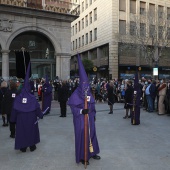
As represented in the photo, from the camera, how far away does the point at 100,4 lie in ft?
124

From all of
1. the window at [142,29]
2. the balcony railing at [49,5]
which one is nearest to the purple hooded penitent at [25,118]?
the balcony railing at [49,5]

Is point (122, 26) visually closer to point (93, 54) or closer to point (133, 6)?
point (133, 6)

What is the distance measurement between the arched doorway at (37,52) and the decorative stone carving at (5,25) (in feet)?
4.70

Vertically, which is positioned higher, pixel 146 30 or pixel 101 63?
pixel 146 30

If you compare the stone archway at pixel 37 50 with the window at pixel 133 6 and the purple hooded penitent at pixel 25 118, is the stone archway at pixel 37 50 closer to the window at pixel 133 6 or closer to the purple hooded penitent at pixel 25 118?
the purple hooded penitent at pixel 25 118

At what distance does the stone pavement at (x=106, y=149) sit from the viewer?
17.5ft

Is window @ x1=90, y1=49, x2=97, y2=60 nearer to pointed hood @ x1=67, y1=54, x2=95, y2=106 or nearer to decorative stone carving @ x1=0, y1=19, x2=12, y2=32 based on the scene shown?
decorative stone carving @ x1=0, y1=19, x2=12, y2=32

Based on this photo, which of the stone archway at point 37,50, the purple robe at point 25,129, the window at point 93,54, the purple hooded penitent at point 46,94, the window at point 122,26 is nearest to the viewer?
the purple robe at point 25,129

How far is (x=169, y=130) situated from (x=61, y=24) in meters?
15.3

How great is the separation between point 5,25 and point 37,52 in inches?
149

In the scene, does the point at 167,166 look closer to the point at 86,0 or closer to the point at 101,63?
the point at 101,63

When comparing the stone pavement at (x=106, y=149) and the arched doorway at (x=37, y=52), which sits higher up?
the arched doorway at (x=37, y=52)

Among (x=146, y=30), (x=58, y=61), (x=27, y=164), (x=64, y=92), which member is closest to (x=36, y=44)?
(x=58, y=61)

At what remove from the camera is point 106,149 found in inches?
257
